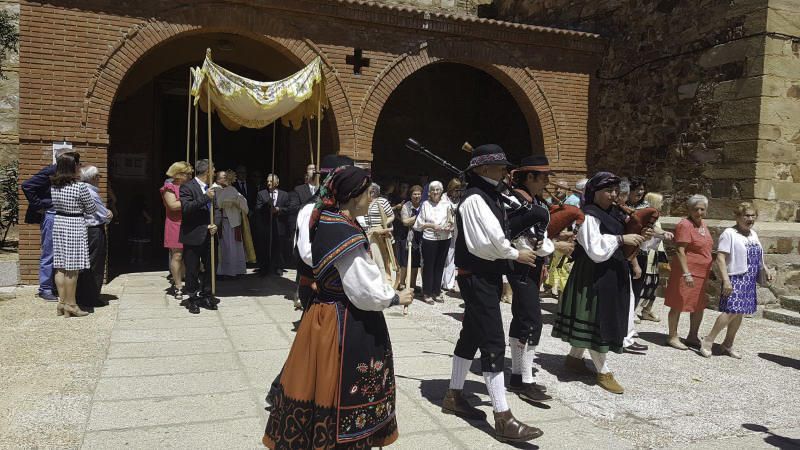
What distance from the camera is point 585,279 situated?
4973 mm

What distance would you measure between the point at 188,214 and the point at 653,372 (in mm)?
5196

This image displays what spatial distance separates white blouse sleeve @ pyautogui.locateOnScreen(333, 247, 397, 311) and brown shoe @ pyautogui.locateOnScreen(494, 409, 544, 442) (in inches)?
54.1

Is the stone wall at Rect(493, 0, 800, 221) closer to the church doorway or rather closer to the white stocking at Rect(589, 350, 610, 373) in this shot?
the church doorway

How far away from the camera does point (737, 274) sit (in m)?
6.23

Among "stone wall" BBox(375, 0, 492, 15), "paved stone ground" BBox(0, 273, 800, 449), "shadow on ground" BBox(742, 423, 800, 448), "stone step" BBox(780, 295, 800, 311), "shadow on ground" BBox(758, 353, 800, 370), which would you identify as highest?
"stone wall" BBox(375, 0, 492, 15)

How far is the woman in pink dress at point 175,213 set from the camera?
24.2 ft

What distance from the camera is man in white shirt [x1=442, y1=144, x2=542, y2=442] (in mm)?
3838

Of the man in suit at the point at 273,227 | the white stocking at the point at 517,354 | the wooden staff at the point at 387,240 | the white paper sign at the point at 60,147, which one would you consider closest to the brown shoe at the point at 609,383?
the white stocking at the point at 517,354

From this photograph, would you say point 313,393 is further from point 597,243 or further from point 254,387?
point 597,243

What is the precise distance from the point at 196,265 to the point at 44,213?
1924mm

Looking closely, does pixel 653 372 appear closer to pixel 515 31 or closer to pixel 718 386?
pixel 718 386

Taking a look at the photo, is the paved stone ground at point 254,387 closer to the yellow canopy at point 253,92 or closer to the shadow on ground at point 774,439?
the shadow on ground at point 774,439

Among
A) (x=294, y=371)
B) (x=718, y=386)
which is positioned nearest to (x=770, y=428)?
(x=718, y=386)

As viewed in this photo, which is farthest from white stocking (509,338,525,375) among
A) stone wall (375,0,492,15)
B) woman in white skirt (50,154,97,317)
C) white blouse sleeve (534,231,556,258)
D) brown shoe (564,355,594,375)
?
stone wall (375,0,492,15)
